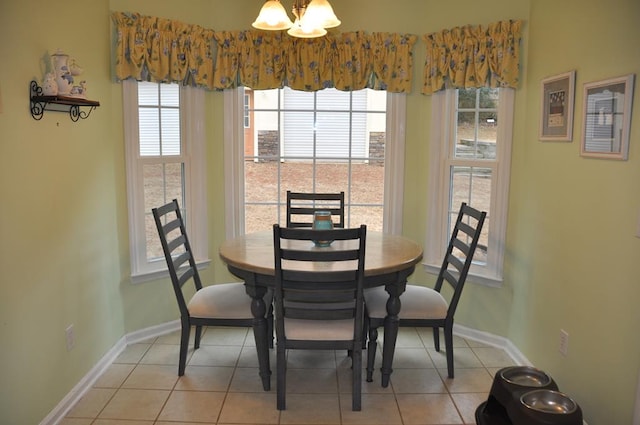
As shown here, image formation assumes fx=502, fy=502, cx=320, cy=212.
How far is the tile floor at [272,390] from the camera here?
102 inches

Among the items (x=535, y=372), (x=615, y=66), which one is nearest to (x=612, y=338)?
(x=535, y=372)

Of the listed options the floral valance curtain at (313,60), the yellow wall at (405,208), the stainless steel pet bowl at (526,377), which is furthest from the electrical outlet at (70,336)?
the stainless steel pet bowl at (526,377)

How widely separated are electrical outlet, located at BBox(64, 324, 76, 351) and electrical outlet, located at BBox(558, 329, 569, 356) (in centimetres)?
Answer: 263

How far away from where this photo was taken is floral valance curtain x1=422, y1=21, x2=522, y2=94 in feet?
10.5

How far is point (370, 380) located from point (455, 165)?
1.64 m

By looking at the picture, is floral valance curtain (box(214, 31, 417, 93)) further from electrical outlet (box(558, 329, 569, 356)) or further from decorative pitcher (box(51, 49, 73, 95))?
electrical outlet (box(558, 329, 569, 356))

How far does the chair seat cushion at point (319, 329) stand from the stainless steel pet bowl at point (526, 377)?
2.53 ft

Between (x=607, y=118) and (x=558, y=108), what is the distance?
51 centimetres

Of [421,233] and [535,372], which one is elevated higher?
[421,233]

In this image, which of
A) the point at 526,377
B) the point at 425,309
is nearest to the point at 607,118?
the point at 526,377

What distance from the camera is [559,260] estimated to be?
2.73m

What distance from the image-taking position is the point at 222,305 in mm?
2926

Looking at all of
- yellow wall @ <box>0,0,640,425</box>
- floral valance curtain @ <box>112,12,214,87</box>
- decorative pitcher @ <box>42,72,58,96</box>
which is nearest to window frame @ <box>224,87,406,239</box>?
yellow wall @ <box>0,0,640,425</box>

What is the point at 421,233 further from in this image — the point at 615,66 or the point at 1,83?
the point at 1,83
